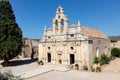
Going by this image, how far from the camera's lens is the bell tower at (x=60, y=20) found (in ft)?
104

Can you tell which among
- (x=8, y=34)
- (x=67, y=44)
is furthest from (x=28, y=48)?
(x=67, y=44)

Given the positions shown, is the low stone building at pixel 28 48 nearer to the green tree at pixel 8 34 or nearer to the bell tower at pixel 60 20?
the green tree at pixel 8 34

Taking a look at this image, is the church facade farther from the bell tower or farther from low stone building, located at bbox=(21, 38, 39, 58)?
low stone building, located at bbox=(21, 38, 39, 58)

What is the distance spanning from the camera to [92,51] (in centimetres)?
2994

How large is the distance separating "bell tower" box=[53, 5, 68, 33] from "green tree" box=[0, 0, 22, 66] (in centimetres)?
777

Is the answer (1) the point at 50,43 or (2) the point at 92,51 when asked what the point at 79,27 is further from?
(1) the point at 50,43

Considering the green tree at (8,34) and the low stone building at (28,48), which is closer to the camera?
the green tree at (8,34)

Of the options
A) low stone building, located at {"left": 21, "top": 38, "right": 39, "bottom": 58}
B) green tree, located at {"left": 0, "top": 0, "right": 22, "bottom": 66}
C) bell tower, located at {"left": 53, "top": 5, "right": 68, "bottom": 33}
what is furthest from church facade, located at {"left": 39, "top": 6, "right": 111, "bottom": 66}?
low stone building, located at {"left": 21, "top": 38, "right": 39, "bottom": 58}

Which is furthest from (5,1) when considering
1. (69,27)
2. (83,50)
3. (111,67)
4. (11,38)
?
(111,67)

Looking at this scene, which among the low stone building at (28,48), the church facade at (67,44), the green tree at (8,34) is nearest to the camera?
the church facade at (67,44)

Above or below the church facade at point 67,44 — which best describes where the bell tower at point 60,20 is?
above

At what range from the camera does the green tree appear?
30406mm

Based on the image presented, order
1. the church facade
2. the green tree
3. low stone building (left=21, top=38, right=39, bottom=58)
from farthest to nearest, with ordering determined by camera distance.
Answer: low stone building (left=21, top=38, right=39, bottom=58) → the green tree → the church facade

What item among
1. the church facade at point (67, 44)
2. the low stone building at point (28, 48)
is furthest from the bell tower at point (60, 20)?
the low stone building at point (28, 48)
